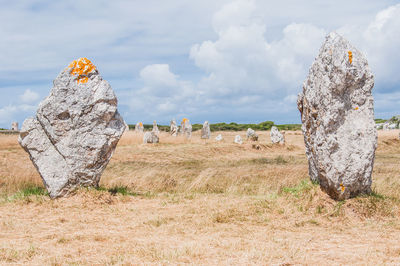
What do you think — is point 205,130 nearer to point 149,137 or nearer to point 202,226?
point 149,137

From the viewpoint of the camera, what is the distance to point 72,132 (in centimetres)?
971

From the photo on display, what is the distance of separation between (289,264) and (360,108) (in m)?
3.96

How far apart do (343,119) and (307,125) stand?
0.98 metres

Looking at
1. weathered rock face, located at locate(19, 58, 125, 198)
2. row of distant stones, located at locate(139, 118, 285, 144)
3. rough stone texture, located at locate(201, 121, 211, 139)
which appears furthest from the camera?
rough stone texture, located at locate(201, 121, 211, 139)

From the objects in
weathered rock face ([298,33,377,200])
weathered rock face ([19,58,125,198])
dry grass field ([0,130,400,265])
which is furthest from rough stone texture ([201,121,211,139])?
weathered rock face ([298,33,377,200])

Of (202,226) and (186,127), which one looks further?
(186,127)

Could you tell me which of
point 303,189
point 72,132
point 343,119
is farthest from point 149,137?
point 343,119

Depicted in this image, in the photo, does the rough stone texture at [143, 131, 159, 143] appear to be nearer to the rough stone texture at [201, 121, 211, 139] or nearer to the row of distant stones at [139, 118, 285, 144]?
the row of distant stones at [139, 118, 285, 144]

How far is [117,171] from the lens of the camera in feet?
48.1

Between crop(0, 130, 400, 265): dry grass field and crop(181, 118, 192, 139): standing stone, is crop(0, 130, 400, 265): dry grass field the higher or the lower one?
the lower one

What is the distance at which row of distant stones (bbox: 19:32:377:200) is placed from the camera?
7809 mm

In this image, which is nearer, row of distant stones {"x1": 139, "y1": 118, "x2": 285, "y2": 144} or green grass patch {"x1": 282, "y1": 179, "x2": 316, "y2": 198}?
green grass patch {"x1": 282, "y1": 179, "x2": 316, "y2": 198}

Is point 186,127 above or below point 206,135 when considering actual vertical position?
above

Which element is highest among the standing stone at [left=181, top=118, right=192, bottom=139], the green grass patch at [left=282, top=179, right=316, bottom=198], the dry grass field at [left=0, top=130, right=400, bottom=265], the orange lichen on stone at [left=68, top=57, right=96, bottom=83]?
the orange lichen on stone at [left=68, top=57, right=96, bottom=83]
